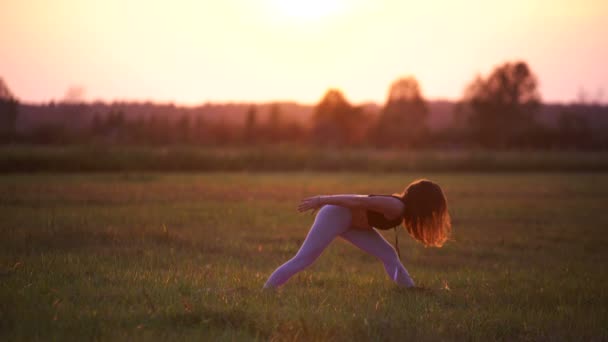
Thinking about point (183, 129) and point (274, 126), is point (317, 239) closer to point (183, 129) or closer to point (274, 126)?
point (183, 129)

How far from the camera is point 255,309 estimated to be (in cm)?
635

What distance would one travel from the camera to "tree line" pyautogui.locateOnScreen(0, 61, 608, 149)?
64.6 meters

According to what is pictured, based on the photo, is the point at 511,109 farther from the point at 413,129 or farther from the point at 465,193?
the point at 465,193

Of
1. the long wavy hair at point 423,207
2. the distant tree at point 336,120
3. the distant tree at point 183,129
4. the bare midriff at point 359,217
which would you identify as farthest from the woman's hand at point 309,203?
the distant tree at point 336,120

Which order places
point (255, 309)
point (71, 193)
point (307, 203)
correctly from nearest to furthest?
point (255, 309) < point (307, 203) < point (71, 193)

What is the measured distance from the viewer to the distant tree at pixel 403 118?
253 ft

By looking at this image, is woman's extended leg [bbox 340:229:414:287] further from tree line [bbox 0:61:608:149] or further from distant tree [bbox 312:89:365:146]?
distant tree [bbox 312:89:365:146]

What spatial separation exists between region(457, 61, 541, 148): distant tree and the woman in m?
74.8

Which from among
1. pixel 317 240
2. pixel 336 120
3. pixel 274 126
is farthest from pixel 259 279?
pixel 336 120

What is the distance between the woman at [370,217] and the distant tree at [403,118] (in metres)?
68.6

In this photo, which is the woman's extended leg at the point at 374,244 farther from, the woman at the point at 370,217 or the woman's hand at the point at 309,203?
the woman's hand at the point at 309,203

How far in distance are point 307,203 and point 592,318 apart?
3.58m

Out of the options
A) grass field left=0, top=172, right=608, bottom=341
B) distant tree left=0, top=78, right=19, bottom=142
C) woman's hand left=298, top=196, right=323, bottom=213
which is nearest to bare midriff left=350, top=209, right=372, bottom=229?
woman's hand left=298, top=196, right=323, bottom=213

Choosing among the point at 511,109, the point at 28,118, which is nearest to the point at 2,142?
the point at 28,118
